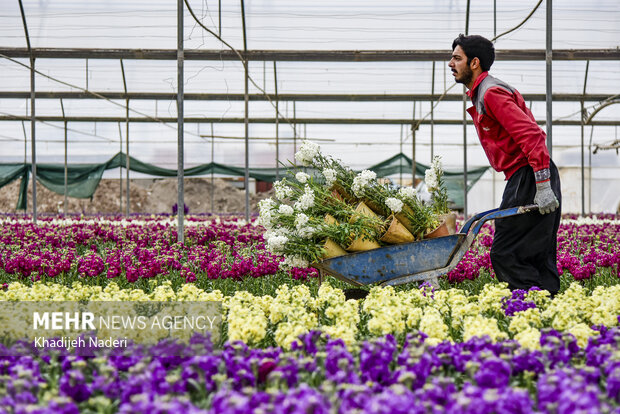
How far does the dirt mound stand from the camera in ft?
80.8

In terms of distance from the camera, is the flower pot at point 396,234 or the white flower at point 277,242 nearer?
the white flower at point 277,242

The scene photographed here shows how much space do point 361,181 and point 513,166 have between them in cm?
102

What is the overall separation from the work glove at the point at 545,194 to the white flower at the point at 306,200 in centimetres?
144

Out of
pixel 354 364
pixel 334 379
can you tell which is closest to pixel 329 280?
pixel 354 364

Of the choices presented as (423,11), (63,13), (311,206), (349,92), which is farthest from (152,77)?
(311,206)

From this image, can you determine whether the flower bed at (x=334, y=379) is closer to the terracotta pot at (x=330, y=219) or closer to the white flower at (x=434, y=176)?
the terracotta pot at (x=330, y=219)

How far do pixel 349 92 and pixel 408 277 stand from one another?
39.6 ft

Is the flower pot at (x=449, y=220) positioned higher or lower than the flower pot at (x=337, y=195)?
lower

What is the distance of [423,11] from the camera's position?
1162 centimetres

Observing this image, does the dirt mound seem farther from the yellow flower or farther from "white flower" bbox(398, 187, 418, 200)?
the yellow flower

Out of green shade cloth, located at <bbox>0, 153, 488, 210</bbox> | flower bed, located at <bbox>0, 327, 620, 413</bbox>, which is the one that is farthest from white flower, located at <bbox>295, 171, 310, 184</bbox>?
green shade cloth, located at <bbox>0, 153, 488, 210</bbox>

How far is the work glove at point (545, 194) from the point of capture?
11.2 feet

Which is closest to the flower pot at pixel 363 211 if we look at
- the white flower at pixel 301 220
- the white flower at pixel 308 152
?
the white flower at pixel 301 220

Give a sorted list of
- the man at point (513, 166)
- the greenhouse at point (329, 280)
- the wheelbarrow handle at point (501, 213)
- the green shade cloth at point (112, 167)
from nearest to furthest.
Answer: the greenhouse at point (329, 280), the wheelbarrow handle at point (501, 213), the man at point (513, 166), the green shade cloth at point (112, 167)
